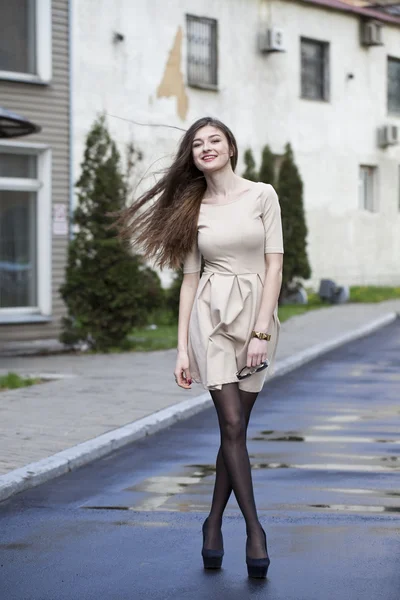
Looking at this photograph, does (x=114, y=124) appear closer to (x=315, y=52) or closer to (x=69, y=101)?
(x=69, y=101)

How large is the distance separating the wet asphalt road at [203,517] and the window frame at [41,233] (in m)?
9.56

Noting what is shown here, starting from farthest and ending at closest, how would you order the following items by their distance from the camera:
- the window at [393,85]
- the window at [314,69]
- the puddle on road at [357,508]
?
the window at [393,85] → the window at [314,69] → the puddle on road at [357,508]

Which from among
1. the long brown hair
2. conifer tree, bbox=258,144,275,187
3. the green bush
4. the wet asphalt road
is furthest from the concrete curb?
conifer tree, bbox=258,144,275,187

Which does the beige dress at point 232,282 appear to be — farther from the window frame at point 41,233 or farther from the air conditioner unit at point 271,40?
the air conditioner unit at point 271,40

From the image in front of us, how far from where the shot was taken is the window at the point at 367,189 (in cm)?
3341

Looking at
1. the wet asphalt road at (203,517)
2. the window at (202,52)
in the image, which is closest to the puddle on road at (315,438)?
the wet asphalt road at (203,517)

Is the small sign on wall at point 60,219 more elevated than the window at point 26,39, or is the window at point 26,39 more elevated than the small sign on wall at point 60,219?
the window at point 26,39

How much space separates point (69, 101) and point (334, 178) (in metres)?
11.5

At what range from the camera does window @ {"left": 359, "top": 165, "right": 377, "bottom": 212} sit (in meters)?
33.4

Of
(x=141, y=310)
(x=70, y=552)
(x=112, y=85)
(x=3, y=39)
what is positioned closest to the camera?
(x=70, y=552)

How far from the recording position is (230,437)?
581cm

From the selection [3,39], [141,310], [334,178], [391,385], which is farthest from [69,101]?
[334,178]

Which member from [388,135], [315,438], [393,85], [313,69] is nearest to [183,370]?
[315,438]

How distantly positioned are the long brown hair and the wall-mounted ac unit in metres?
27.1
